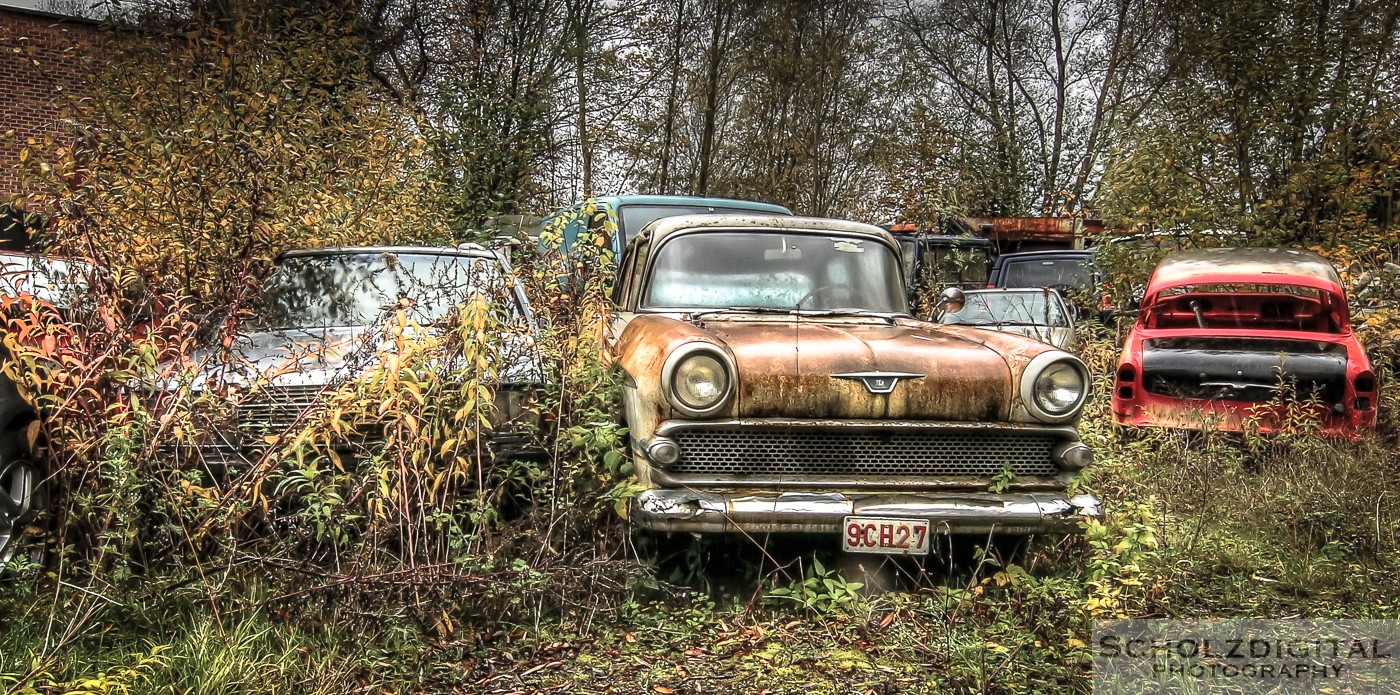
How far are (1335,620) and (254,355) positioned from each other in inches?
178

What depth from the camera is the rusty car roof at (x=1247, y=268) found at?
306 inches

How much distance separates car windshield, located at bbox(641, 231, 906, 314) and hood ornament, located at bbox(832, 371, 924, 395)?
1215 millimetres

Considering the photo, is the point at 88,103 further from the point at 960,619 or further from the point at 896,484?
the point at 960,619

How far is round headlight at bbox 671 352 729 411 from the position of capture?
4.30m

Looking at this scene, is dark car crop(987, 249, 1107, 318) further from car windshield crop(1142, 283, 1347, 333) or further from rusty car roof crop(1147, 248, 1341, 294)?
car windshield crop(1142, 283, 1347, 333)

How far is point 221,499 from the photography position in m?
3.91

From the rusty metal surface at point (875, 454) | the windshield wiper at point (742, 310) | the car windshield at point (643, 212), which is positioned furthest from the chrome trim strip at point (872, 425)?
the car windshield at point (643, 212)

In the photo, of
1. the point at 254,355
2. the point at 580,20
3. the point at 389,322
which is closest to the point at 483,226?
the point at 580,20

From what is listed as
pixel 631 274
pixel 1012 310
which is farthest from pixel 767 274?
pixel 1012 310

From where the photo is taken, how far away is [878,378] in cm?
441

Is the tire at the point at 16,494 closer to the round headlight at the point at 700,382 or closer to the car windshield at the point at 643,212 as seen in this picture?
the round headlight at the point at 700,382

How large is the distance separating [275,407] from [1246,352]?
19.1 feet

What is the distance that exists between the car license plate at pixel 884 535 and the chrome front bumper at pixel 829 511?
3 cm

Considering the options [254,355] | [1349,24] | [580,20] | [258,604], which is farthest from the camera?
[580,20]
